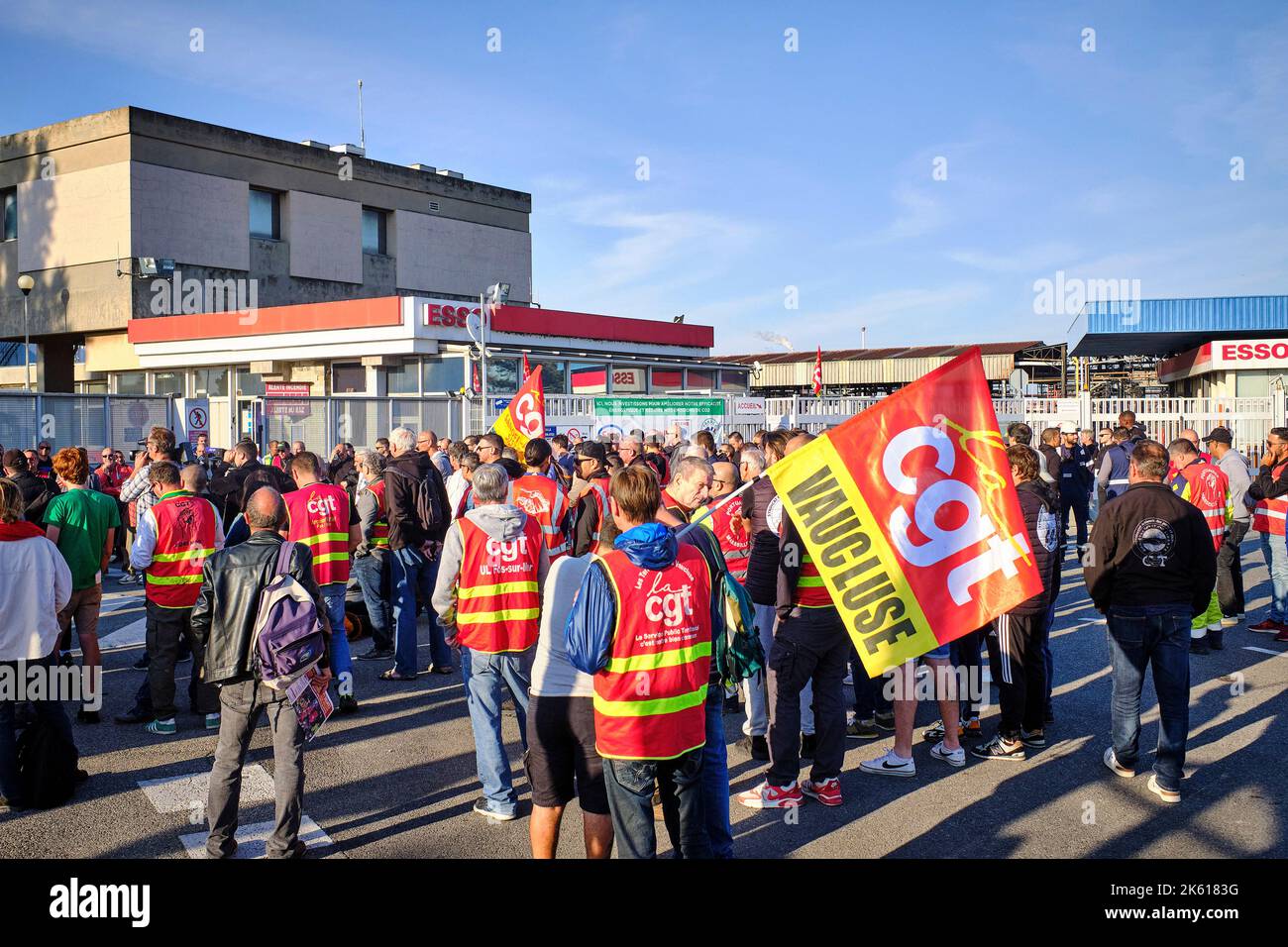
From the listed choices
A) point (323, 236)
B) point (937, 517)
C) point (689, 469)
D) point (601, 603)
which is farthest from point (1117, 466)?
point (323, 236)

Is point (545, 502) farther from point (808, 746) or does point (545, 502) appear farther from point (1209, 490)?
point (1209, 490)

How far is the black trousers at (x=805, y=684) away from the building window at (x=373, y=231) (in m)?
39.5

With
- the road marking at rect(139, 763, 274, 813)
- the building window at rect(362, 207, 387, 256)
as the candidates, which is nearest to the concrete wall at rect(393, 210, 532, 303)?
the building window at rect(362, 207, 387, 256)

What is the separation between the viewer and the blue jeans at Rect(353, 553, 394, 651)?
29.5 feet

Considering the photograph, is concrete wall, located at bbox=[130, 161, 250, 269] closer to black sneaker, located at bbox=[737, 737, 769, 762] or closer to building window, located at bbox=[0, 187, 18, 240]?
building window, located at bbox=[0, 187, 18, 240]

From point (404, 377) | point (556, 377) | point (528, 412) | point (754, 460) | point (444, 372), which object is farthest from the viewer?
point (556, 377)

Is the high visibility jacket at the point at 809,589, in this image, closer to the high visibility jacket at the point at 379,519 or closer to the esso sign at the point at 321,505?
the esso sign at the point at 321,505

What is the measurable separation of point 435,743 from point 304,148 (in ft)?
124

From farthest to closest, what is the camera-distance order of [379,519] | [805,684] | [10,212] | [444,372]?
[10,212], [444,372], [379,519], [805,684]

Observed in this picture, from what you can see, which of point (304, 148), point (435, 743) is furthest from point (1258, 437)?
Answer: point (304, 148)

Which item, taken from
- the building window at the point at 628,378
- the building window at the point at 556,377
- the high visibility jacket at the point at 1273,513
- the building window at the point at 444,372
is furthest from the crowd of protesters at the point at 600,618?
the building window at the point at 628,378

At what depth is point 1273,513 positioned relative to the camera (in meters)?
9.94

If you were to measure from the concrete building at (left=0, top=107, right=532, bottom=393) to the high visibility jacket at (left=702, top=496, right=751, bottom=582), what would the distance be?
3058 cm

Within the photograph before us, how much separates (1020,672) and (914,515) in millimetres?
2709
